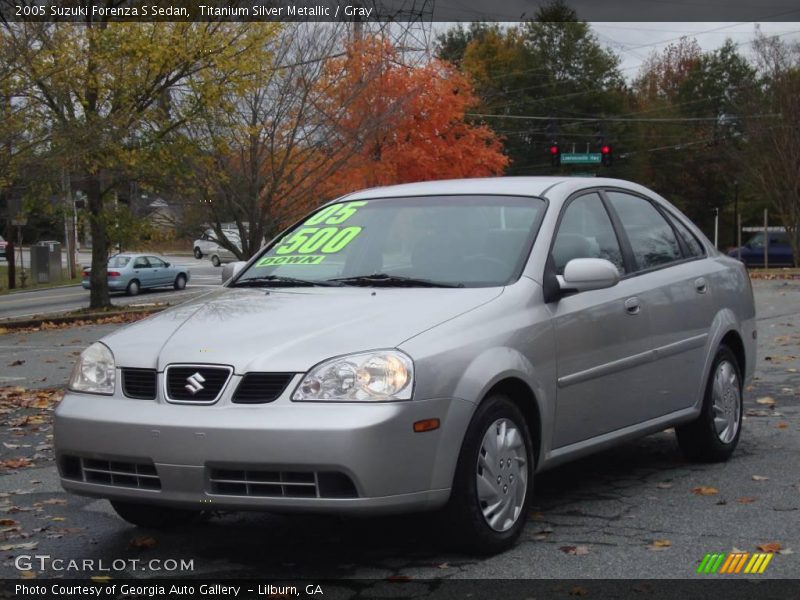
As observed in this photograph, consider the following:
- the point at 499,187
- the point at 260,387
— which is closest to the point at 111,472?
the point at 260,387

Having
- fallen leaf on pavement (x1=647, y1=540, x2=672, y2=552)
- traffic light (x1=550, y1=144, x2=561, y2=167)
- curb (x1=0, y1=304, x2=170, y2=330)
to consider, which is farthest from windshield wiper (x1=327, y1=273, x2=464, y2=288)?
traffic light (x1=550, y1=144, x2=561, y2=167)

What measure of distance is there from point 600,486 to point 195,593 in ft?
8.91

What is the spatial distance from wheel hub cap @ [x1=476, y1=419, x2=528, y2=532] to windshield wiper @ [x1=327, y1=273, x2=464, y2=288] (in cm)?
81

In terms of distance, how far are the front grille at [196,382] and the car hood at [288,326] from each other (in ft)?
0.12

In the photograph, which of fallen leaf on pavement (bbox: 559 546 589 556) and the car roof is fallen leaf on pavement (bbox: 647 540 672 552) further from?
the car roof

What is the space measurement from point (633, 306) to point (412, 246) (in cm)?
125

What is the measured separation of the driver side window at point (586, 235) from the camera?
597cm

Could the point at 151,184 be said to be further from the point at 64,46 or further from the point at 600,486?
the point at 600,486

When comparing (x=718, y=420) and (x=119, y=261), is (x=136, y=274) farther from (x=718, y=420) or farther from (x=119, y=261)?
(x=718, y=420)

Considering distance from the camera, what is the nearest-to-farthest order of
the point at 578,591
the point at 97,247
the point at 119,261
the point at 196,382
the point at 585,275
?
the point at 578,591 < the point at 196,382 < the point at 585,275 < the point at 97,247 < the point at 119,261

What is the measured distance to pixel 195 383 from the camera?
4715mm

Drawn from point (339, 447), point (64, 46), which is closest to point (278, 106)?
point (64, 46)

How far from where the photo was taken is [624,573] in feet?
15.4

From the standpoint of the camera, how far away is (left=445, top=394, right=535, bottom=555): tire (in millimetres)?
4805
